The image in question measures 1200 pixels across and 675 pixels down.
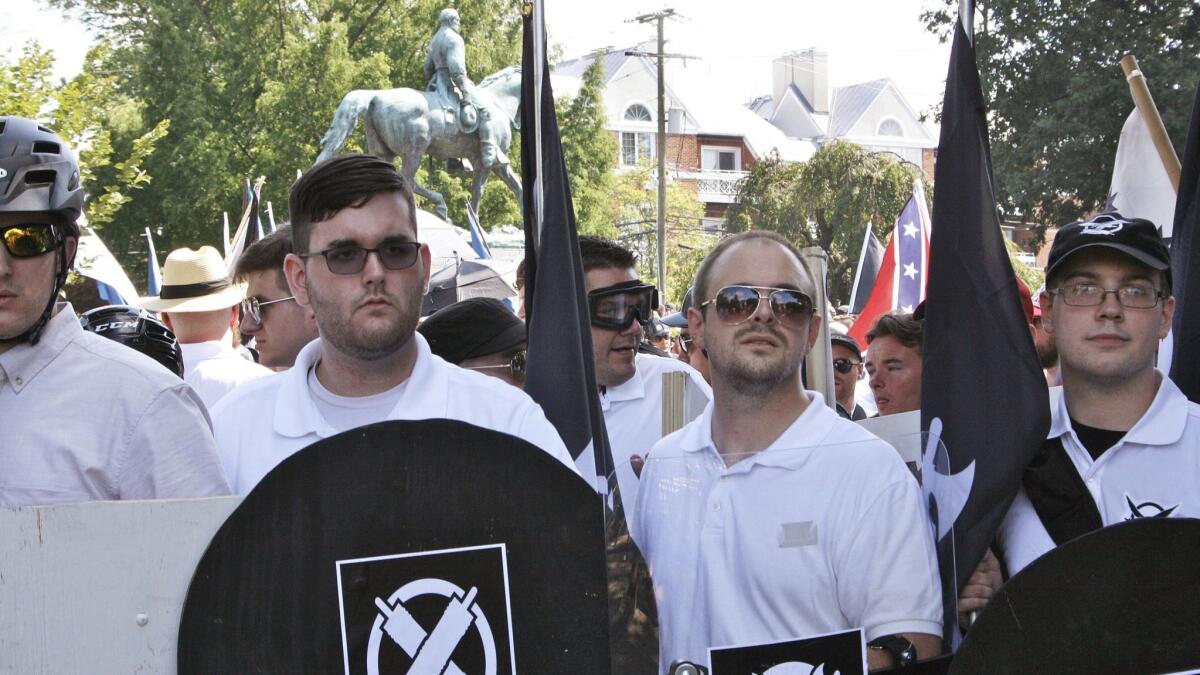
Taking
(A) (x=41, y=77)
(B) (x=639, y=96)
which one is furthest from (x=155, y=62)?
(B) (x=639, y=96)

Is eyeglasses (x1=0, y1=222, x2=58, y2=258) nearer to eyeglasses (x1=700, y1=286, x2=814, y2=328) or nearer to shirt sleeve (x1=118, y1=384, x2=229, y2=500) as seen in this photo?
shirt sleeve (x1=118, y1=384, x2=229, y2=500)

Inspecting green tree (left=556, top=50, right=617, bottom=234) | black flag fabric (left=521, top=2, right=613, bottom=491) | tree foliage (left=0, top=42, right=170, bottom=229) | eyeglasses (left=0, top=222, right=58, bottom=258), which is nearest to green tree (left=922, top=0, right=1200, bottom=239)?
tree foliage (left=0, top=42, right=170, bottom=229)

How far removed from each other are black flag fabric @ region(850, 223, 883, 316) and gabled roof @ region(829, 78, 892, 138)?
→ 6794 centimetres

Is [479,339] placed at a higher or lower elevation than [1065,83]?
lower

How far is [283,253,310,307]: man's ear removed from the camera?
111 inches

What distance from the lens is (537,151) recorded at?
148 inches

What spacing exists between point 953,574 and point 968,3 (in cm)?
139

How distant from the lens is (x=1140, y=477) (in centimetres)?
274

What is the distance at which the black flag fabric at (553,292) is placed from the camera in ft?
11.4

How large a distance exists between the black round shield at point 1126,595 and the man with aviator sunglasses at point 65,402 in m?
1.38

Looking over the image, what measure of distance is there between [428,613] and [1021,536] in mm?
1350

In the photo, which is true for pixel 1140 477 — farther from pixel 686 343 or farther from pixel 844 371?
pixel 686 343

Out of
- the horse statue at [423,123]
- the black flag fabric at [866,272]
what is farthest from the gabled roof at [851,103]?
the black flag fabric at [866,272]

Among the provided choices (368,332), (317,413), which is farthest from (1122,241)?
(317,413)
